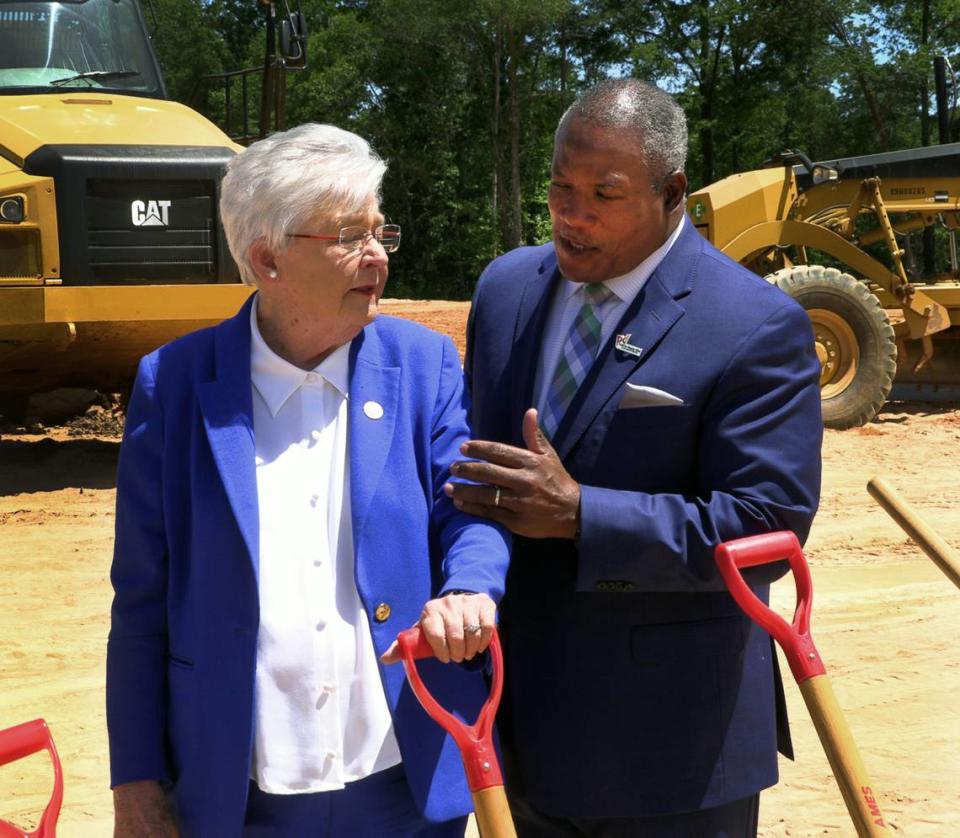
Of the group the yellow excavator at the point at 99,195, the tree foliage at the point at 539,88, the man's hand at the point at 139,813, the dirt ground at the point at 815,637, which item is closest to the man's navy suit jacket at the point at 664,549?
the man's hand at the point at 139,813

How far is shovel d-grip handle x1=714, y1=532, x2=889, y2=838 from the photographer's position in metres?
2.26

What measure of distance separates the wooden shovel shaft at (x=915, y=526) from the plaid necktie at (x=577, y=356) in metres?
0.78

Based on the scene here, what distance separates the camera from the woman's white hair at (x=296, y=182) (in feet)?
7.91

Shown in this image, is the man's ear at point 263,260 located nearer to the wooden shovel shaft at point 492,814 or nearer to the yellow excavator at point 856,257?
the wooden shovel shaft at point 492,814

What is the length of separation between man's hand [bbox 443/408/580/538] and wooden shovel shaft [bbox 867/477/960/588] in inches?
36.3

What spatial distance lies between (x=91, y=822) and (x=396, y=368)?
2.81 meters

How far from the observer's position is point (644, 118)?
259cm

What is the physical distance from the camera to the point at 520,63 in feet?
125

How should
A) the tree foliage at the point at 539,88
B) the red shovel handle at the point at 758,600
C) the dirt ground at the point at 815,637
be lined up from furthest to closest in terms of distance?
the tree foliage at the point at 539,88, the dirt ground at the point at 815,637, the red shovel handle at the point at 758,600

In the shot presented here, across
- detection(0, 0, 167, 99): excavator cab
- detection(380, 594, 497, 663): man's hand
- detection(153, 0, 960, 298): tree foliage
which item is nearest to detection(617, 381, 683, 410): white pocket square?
detection(380, 594, 497, 663): man's hand

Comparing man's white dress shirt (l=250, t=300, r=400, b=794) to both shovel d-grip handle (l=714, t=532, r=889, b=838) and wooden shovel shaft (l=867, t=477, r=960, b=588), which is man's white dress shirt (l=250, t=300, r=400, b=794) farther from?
wooden shovel shaft (l=867, t=477, r=960, b=588)

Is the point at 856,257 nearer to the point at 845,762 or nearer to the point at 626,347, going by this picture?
the point at 626,347

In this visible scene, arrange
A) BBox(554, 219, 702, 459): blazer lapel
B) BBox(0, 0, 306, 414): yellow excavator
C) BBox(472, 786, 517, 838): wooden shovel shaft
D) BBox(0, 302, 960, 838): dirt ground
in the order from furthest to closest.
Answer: BBox(0, 0, 306, 414): yellow excavator → BBox(0, 302, 960, 838): dirt ground → BBox(554, 219, 702, 459): blazer lapel → BBox(472, 786, 517, 838): wooden shovel shaft

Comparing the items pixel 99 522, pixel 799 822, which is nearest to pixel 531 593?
pixel 799 822
